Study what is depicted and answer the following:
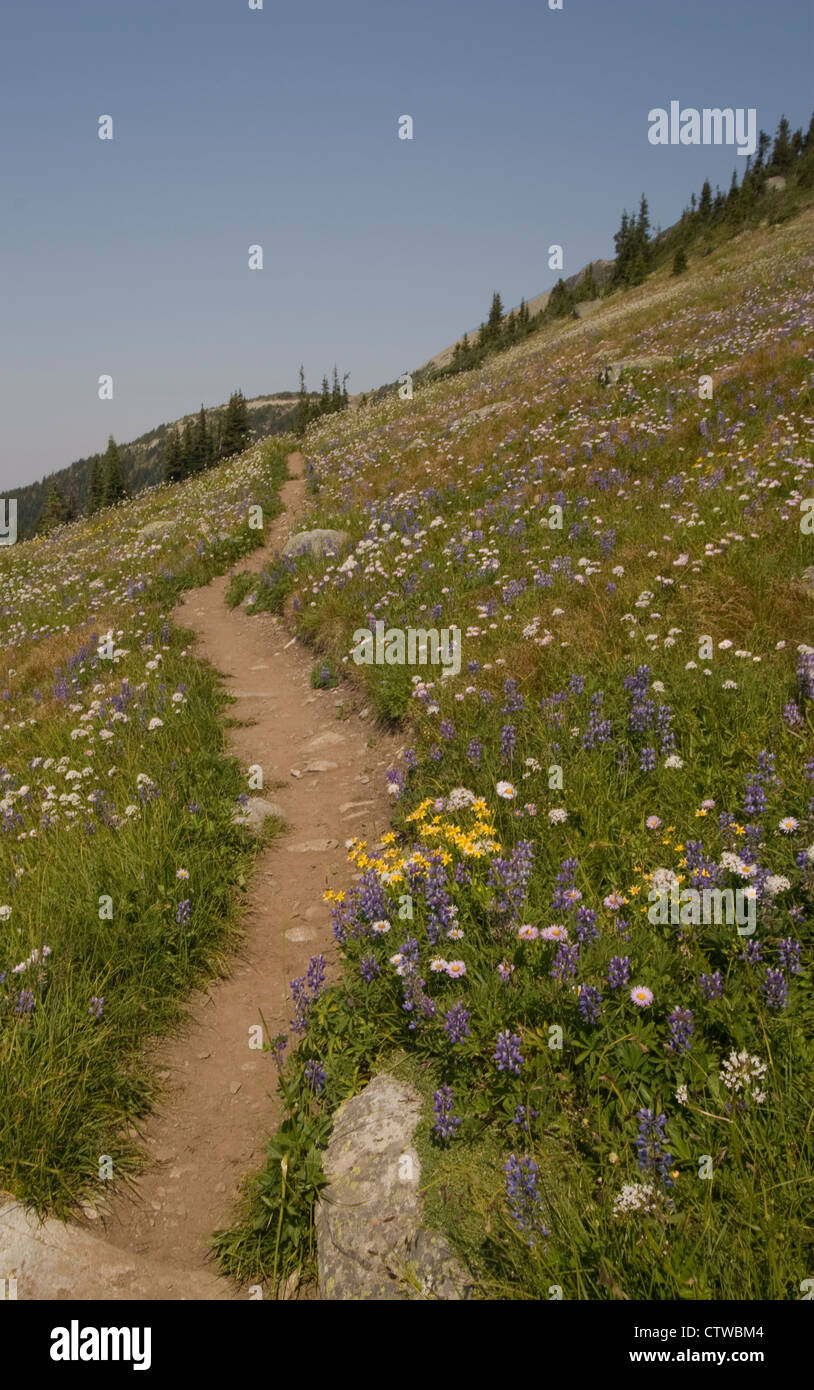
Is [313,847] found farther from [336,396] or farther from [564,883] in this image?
[336,396]

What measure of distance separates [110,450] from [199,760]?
82.2 m

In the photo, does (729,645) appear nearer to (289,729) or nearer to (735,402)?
(289,729)

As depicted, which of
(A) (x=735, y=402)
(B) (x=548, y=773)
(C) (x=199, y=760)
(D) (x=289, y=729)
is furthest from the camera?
(A) (x=735, y=402)

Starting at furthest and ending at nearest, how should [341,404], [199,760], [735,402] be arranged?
[341,404] < [735,402] < [199,760]

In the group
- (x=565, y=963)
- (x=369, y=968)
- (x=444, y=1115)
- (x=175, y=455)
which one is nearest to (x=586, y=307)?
(x=175, y=455)

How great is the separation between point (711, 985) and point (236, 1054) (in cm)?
318

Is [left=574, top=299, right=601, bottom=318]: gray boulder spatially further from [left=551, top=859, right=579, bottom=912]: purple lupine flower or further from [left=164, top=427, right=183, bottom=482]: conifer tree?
[left=551, top=859, right=579, bottom=912]: purple lupine flower

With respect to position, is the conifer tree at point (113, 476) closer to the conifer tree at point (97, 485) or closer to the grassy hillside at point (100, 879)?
the conifer tree at point (97, 485)

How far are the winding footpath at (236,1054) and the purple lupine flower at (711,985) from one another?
270 cm

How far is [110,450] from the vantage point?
79062 millimetres

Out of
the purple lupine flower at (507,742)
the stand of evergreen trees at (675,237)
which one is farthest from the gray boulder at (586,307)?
the purple lupine flower at (507,742)

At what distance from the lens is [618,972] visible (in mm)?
3723
